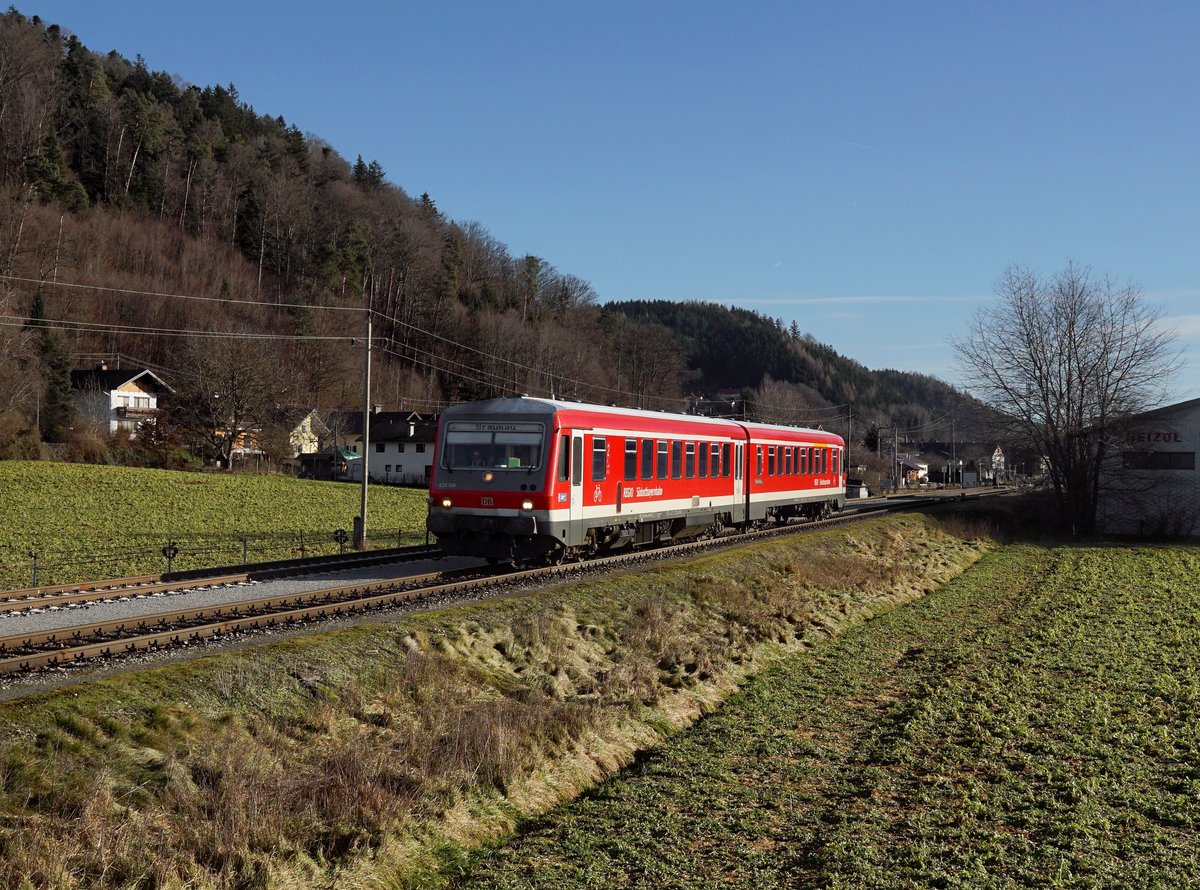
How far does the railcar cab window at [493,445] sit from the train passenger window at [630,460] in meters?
3.40

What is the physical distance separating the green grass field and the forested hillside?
12.3 m

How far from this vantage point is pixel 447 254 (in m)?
104

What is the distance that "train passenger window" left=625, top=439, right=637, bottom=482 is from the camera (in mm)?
22000

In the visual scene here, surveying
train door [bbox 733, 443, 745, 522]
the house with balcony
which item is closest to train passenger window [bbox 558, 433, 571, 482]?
train door [bbox 733, 443, 745, 522]

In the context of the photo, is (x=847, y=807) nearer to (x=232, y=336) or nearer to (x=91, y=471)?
(x=91, y=471)

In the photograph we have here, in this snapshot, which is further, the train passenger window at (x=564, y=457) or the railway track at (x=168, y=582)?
the train passenger window at (x=564, y=457)

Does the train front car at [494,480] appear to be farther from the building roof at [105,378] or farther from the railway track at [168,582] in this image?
the building roof at [105,378]

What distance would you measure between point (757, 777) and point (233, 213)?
94970 millimetres

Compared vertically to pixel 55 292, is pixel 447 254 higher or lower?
higher

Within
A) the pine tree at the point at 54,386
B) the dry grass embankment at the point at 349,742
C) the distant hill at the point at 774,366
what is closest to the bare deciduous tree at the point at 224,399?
the pine tree at the point at 54,386

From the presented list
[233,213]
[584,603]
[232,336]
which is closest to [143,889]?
[584,603]

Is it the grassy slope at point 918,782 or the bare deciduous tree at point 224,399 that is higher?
the bare deciduous tree at point 224,399

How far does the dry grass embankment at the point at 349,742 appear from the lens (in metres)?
7.16

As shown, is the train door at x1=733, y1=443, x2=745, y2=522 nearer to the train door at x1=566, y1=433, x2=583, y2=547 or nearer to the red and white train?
the red and white train
